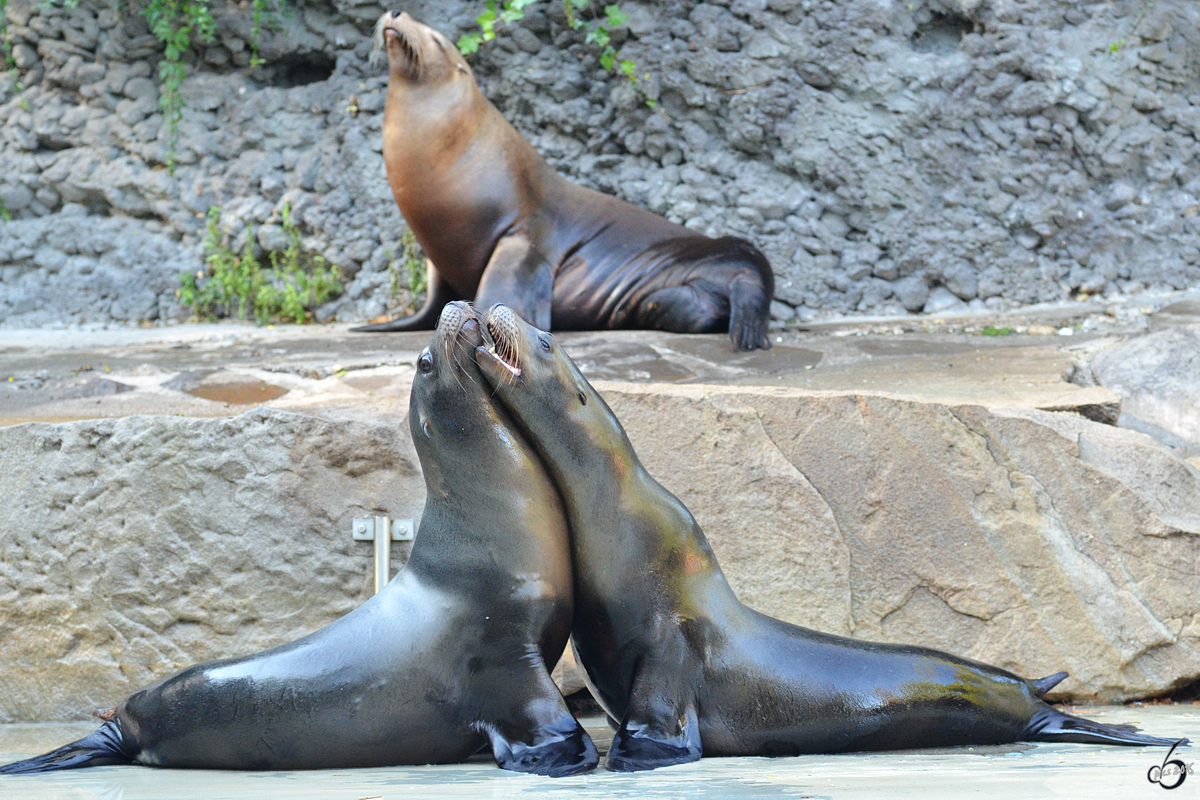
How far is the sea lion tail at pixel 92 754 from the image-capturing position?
2.46 meters

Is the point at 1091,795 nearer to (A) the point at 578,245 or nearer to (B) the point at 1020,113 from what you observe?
(A) the point at 578,245

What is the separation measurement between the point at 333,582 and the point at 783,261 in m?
5.96

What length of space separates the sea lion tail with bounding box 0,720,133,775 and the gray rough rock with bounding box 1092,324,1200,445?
397cm

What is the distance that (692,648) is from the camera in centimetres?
247

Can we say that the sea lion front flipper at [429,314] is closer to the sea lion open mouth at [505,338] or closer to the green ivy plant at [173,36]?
the green ivy plant at [173,36]

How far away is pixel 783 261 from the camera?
876cm

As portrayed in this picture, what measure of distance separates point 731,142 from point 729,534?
6.00m

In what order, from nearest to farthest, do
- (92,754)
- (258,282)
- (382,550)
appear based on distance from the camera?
(92,754)
(382,550)
(258,282)

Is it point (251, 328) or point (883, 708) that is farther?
point (251, 328)

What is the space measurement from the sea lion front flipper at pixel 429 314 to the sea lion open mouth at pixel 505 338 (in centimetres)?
481

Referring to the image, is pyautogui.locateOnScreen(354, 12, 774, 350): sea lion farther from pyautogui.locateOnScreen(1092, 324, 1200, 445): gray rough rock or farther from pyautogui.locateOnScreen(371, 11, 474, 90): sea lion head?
pyautogui.locateOnScreen(1092, 324, 1200, 445): gray rough rock

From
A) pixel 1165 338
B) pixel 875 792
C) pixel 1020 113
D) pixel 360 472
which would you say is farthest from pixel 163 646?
pixel 1020 113

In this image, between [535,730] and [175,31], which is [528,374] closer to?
[535,730]

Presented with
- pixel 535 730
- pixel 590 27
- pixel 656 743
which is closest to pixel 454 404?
pixel 535 730
